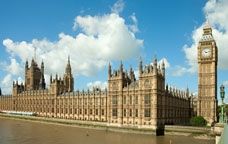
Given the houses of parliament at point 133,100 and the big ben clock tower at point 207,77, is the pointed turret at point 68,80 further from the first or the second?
the big ben clock tower at point 207,77

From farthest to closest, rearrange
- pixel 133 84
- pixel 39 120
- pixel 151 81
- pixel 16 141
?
pixel 39 120 < pixel 133 84 < pixel 151 81 < pixel 16 141

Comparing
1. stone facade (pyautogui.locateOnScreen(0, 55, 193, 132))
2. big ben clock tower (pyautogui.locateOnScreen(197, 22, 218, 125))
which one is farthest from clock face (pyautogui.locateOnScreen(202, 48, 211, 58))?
stone facade (pyautogui.locateOnScreen(0, 55, 193, 132))

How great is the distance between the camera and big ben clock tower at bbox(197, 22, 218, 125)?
116 m

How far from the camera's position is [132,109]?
98.0 meters

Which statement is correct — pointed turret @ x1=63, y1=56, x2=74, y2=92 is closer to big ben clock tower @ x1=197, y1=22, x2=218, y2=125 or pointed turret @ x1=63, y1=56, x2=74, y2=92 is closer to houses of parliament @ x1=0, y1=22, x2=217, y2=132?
houses of parliament @ x1=0, y1=22, x2=217, y2=132

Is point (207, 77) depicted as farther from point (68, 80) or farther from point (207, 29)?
point (68, 80)

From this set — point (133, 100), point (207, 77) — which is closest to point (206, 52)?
point (207, 77)

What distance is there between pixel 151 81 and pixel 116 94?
50.7ft

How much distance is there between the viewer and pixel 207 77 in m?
118

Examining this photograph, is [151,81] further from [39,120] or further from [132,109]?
[39,120]

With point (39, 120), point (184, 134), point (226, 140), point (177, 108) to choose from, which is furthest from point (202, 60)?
point (226, 140)

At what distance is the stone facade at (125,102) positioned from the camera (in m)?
93.6

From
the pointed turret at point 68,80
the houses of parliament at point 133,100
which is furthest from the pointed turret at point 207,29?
the pointed turret at point 68,80

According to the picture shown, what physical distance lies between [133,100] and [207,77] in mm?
34684
